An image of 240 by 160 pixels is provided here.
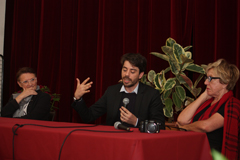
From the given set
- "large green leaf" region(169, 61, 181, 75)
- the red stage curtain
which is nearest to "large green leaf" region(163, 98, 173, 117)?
"large green leaf" region(169, 61, 181, 75)

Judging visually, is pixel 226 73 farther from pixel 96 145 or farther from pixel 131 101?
pixel 96 145

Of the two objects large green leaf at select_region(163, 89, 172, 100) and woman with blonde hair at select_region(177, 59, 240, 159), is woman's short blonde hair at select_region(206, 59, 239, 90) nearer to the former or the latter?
woman with blonde hair at select_region(177, 59, 240, 159)

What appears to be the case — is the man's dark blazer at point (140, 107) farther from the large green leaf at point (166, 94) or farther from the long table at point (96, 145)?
the long table at point (96, 145)

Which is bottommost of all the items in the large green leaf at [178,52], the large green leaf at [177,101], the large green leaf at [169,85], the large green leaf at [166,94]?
the large green leaf at [177,101]

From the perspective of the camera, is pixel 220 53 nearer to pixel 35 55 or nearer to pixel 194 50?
pixel 194 50

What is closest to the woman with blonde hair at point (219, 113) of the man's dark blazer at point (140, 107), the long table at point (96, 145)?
the man's dark blazer at point (140, 107)

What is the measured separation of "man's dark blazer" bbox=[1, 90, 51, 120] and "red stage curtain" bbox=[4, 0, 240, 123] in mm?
1128

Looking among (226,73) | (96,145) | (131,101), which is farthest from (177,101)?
(96,145)

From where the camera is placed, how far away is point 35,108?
2600mm

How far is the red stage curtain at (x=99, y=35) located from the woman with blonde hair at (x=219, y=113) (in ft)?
3.15

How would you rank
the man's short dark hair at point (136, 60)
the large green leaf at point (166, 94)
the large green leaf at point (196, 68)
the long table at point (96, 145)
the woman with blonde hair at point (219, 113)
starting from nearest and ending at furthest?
the long table at point (96, 145) < the woman with blonde hair at point (219, 113) < the man's short dark hair at point (136, 60) < the large green leaf at point (196, 68) < the large green leaf at point (166, 94)

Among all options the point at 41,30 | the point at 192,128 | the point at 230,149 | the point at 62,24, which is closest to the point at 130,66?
the point at 192,128

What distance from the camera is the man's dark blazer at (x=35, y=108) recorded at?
256cm

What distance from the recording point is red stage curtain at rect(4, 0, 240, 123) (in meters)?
3.13
